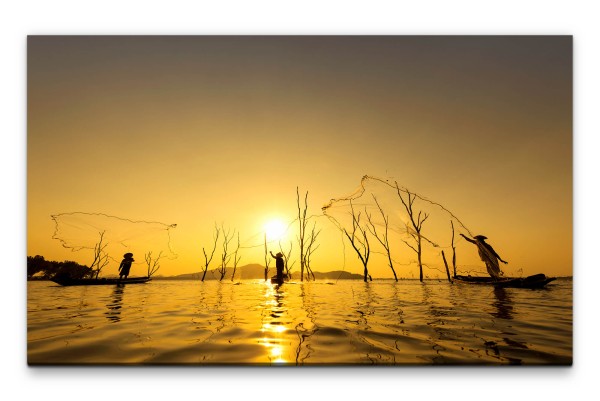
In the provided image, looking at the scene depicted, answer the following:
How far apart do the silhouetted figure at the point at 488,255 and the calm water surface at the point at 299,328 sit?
35 centimetres

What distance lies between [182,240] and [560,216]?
3.70 metres

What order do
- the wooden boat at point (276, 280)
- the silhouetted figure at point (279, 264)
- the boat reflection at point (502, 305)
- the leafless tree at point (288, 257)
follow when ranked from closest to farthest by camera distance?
the boat reflection at point (502, 305) → the leafless tree at point (288, 257) → the silhouetted figure at point (279, 264) → the wooden boat at point (276, 280)

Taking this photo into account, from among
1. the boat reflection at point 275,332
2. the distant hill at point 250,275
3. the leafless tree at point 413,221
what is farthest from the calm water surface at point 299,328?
the leafless tree at point 413,221

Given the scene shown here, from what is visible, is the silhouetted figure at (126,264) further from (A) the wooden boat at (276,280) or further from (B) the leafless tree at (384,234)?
(B) the leafless tree at (384,234)

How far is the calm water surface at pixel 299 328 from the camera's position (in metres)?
3.47

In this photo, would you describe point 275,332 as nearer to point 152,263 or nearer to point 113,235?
point 152,263

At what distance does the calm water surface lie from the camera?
11.4 ft

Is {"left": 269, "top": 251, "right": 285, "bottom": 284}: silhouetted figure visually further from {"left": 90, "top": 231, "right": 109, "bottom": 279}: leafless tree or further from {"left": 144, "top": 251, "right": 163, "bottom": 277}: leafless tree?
{"left": 90, "top": 231, "right": 109, "bottom": 279}: leafless tree

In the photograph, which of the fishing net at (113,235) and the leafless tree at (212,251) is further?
the leafless tree at (212,251)

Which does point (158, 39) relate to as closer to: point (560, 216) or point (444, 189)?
point (444, 189)

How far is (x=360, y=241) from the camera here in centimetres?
456
